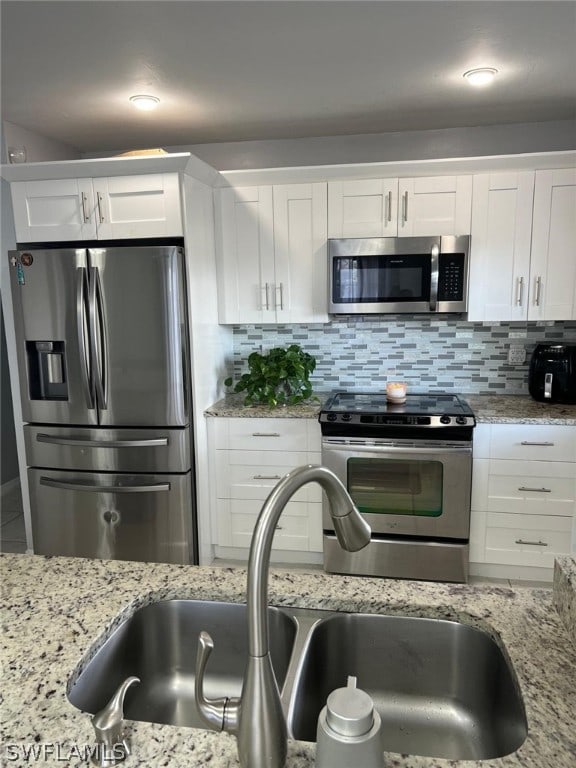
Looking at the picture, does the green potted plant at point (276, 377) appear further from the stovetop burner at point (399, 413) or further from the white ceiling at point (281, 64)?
the white ceiling at point (281, 64)

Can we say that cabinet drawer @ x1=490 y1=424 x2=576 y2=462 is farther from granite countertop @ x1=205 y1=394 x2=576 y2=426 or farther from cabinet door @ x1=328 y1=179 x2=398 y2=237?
cabinet door @ x1=328 y1=179 x2=398 y2=237

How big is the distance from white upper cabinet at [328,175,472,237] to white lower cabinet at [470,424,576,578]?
117 cm

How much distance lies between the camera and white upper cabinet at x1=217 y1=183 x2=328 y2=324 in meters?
3.16

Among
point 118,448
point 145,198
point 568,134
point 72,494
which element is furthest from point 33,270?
point 568,134

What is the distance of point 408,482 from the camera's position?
2896 millimetres

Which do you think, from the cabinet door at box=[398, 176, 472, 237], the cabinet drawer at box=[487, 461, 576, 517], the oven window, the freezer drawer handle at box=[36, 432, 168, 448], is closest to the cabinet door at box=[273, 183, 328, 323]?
the cabinet door at box=[398, 176, 472, 237]

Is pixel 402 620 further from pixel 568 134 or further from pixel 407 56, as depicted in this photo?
pixel 568 134

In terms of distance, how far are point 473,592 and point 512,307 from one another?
2234mm

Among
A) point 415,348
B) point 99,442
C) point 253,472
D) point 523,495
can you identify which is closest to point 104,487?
point 99,442

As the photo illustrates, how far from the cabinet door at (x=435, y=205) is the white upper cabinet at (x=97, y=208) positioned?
4.17 feet

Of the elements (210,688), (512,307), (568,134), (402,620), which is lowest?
(210,688)

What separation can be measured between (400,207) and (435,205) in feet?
0.63

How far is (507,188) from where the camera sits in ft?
9.70

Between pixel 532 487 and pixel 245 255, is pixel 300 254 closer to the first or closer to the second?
pixel 245 255
